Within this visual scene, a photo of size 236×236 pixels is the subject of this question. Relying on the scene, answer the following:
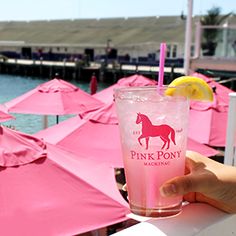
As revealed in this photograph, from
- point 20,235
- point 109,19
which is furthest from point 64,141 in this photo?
point 109,19

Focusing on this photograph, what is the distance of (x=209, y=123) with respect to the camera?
7.71 metres

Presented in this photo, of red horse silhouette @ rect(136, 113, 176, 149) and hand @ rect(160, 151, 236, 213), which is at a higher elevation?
red horse silhouette @ rect(136, 113, 176, 149)

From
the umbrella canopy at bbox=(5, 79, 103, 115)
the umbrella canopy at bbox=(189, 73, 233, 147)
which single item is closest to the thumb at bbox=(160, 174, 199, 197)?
the umbrella canopy at bbox=(189, 73, 233, 147)

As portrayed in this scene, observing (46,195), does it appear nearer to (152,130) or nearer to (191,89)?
(191,89)

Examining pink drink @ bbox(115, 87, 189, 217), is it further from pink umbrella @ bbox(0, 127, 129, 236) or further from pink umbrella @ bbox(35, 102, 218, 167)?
pink umbrella @ bbox(35, 102, 218, 167)

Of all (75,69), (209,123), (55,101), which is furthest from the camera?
(75,69)

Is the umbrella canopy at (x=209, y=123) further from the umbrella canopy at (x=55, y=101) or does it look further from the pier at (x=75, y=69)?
the pier at (x=75, y=69)

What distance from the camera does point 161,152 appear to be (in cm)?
114

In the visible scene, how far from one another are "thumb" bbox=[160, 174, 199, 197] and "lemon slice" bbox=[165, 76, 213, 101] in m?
0.22

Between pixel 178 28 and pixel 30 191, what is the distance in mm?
51478

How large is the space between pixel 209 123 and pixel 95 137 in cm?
235

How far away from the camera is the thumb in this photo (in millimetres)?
1131

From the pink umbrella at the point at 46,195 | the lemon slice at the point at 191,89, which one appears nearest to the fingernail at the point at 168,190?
the lemon slice at the point at 191,89

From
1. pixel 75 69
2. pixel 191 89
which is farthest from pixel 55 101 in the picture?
pixel 75 69
